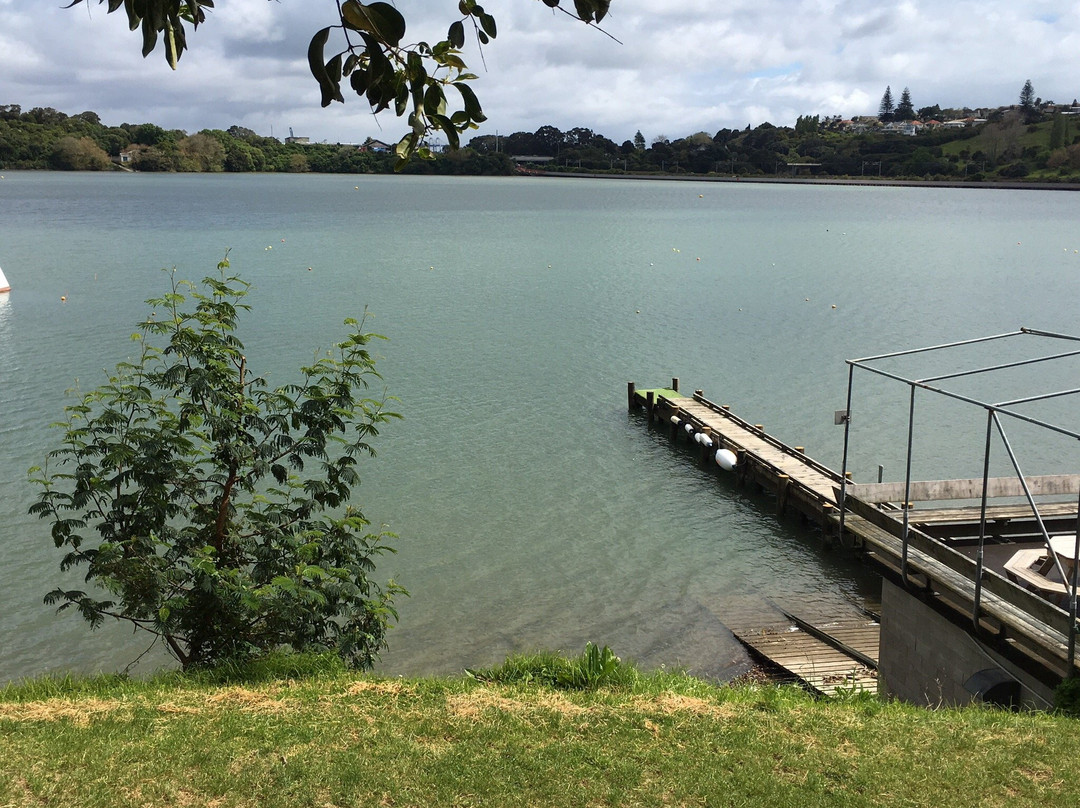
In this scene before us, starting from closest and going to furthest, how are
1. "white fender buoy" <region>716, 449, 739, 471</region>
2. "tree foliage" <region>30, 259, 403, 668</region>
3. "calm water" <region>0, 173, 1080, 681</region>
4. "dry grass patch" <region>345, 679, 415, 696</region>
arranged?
"dry grass patch" <region>345, 679, 415, 696</region> < "tree foliage" <region>30, 259, 403, 668</region> < "calm water" <region>0, 173, 1080, 681</region> < "white fender buoy" <region>716, 449, 739, 471</region>

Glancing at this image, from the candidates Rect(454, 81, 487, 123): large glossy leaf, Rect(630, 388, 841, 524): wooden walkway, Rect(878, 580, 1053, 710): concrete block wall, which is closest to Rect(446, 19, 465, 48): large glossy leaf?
Rect(454, 81, 487, 123): large glossy leaf

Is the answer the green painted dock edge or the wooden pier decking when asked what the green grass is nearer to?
the wooden pier decking

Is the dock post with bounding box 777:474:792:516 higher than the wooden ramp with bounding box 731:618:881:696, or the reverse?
the dock post with bounding box 777:474:792:516

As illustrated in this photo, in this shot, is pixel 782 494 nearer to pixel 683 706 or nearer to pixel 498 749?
pixel 683 706

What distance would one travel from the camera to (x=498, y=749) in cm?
639

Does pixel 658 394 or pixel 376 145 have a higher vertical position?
pixel 376 145

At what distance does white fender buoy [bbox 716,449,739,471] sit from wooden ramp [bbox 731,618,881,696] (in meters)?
7.00

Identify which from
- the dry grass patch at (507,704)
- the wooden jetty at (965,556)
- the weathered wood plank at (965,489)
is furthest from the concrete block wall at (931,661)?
the dry grass patch at (507,704)

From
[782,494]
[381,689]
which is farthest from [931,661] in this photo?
[782,494]

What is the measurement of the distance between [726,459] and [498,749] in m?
16.8

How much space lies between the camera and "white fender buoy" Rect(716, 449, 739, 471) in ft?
73.6

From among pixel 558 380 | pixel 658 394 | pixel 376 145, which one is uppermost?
pixel 376 145

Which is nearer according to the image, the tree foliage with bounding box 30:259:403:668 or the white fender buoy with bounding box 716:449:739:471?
the tree foliage with bounding box 30:259:403:668

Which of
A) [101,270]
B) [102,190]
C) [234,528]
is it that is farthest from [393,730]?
[102,190]
